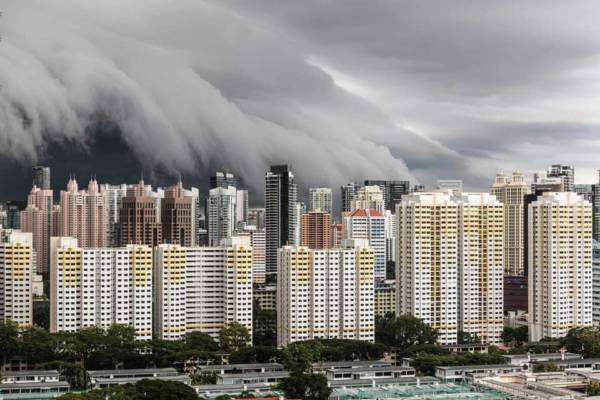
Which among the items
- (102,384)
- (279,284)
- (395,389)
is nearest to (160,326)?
(279,284)

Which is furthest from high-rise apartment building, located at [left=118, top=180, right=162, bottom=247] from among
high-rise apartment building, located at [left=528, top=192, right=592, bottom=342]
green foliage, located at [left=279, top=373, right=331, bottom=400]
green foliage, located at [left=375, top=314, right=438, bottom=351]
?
green foliage, located at [left=279, top=373, right=331, bottom=400]

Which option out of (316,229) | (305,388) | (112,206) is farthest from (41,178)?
(305,388)

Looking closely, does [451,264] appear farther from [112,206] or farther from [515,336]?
[112,206]

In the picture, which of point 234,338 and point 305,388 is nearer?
point 305,388

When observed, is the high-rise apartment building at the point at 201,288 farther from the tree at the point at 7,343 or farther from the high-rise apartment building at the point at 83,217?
the high-rise apartment building at the point at 83,217

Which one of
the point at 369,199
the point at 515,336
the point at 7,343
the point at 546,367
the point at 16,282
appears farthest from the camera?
the point at 369,199

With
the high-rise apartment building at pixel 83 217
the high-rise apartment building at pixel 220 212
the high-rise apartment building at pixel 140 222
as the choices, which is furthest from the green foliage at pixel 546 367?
the high-rise apartment building at pixel 83 217

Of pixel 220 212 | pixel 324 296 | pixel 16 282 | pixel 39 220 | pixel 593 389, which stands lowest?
pixel 593 389

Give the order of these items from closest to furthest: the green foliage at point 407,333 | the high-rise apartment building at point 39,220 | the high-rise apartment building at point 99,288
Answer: the high-rise apartment building at point 99,288 < the green foliage at point 407,333 < the high-rise apartment building at point 39,220
